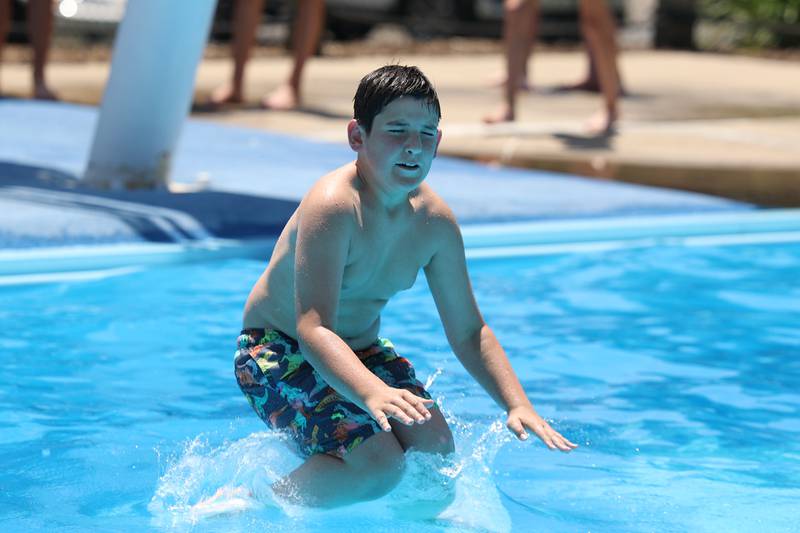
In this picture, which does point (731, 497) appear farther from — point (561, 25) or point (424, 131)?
point (561, 25)

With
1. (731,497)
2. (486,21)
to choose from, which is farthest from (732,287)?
(486,21)

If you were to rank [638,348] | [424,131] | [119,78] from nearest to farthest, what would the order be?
[424,131] → [638,348] → [119,78]

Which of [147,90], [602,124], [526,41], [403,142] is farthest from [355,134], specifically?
[602,124]

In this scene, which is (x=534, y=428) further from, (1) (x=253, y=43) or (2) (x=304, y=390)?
(1) (x=253, y=43)

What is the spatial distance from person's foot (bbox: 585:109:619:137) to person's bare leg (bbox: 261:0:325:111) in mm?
2000

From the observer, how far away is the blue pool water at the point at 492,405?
3.44 m

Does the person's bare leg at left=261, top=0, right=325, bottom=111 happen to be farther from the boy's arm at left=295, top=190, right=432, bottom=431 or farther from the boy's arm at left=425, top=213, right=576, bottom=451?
the boy's arm at left=295, top=190, right=432, bottom=431

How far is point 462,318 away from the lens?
3377mm

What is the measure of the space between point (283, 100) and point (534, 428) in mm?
7173

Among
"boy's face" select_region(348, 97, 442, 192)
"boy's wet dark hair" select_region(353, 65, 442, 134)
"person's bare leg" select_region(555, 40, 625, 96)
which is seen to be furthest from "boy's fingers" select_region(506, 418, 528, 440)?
"person's bare leg" select_region(555, 40, 625, 96)

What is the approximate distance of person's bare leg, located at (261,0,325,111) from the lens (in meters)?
9.69

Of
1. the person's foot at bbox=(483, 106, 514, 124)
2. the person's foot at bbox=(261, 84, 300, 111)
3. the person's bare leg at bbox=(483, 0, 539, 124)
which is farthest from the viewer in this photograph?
the person's foot at bbox=(261, 84, 300, 111)

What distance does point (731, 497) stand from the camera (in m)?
3.64

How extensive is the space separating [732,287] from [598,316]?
84 cm
